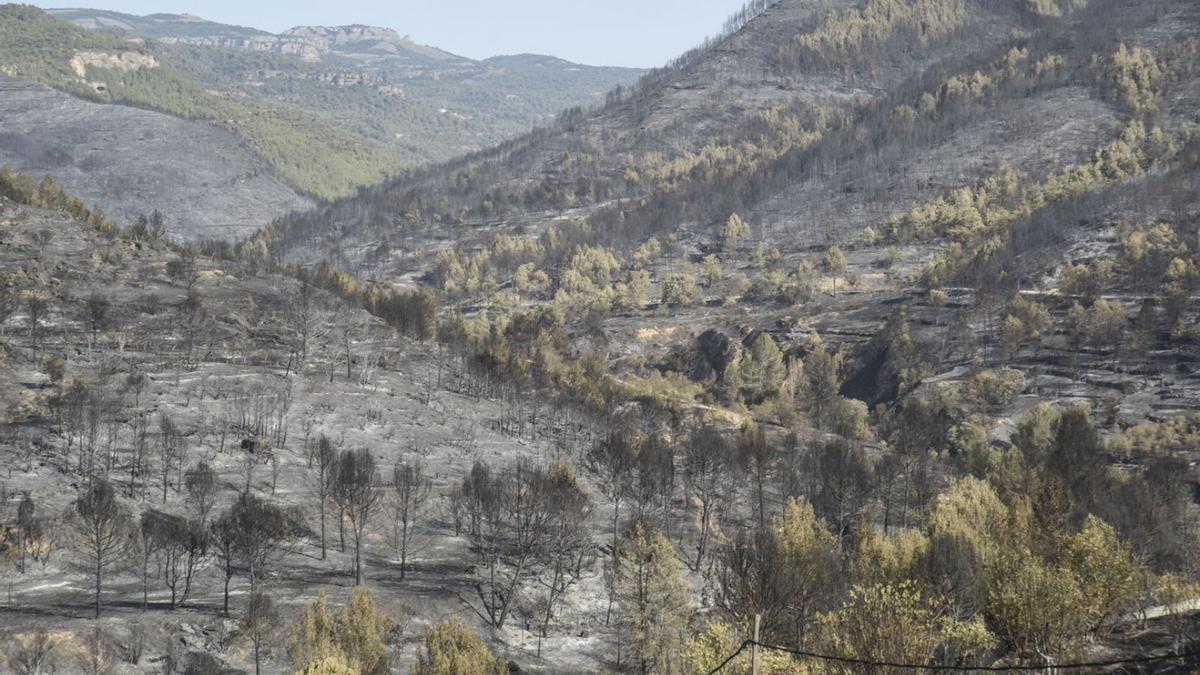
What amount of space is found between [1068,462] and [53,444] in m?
111

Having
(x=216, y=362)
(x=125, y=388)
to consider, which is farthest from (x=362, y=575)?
(x=216, y=362)

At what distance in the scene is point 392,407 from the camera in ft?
521

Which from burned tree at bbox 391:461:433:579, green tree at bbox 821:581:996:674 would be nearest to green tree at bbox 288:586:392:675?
burned tree at bbox 391:461:433:579

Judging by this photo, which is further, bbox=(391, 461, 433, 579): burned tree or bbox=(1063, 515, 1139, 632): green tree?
bbox=(391, 461, 433, 579): burned tree

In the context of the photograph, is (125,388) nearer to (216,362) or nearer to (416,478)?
(216,362)

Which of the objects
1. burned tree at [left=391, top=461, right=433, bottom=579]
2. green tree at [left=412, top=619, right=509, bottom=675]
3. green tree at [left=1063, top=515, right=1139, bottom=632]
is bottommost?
burned tree at [left=391, top=461, right=433, bottom=579]

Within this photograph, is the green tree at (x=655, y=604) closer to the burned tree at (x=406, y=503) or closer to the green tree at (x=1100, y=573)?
the burned tree at (x=406, y=503)

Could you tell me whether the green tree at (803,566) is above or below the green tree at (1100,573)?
below

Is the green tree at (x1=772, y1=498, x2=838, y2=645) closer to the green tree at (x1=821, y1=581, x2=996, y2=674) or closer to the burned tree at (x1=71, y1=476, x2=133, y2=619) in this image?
the green tree at (x1=821, y1=581, x2=996, y2=674)

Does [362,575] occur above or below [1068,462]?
below

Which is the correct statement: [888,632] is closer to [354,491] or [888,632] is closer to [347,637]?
[347,637]

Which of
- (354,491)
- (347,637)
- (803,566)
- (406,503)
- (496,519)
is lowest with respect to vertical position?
(496,519)

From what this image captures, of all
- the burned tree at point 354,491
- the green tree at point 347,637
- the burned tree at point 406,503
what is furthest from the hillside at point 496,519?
the burned tree at point 406,503

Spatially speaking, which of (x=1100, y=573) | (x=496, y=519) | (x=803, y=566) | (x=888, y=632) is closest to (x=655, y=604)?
(x=803, y=566)
